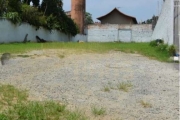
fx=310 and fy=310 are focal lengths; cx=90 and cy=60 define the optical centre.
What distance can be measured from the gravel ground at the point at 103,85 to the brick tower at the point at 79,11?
24.9 meters

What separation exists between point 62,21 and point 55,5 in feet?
5.09

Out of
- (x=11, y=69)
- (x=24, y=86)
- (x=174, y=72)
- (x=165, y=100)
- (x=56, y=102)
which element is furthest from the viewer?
(x=174, y=72)

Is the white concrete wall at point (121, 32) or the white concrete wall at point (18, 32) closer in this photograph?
the white concrete wall at point (18, 32)

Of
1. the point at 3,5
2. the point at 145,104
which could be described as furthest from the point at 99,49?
the point at 145,104

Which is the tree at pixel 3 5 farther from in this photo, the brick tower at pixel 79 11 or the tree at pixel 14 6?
the brick tower at pixel 79 11

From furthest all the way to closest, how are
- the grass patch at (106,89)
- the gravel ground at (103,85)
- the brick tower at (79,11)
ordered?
the brick tower at (79,11) → the grass patch at (106,89) → the gravel ground at (103,85)

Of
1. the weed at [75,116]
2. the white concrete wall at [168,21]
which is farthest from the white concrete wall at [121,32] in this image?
the weed at [75,116]

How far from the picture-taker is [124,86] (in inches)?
228

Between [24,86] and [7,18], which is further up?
[7,18]

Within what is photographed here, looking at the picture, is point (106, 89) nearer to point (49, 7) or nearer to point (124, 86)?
point (124, 86)

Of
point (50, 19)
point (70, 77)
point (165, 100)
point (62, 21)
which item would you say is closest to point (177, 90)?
point (165, 100)

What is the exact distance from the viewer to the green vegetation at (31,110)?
3.72 metres

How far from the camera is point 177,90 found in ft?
18.4

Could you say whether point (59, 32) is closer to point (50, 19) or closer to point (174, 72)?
point (50, 19)
